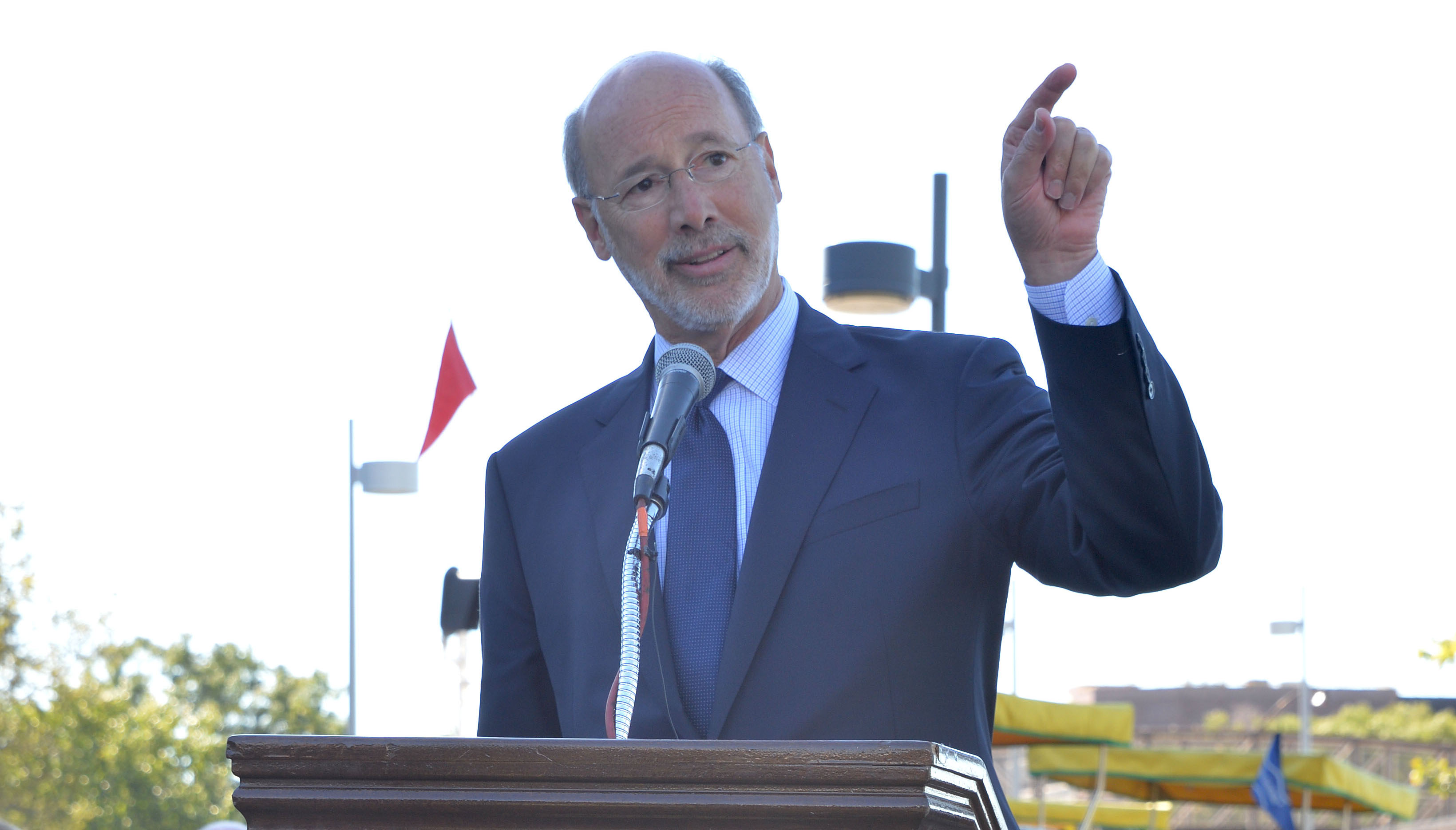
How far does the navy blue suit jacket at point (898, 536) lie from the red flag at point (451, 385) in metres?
11.0

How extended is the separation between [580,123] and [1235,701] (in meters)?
80.1

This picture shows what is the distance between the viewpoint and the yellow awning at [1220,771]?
12.8 meters

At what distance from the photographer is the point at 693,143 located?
278cm

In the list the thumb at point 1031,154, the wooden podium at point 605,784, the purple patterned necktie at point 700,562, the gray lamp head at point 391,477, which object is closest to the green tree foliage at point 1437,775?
the gray lamp head at point 391,477

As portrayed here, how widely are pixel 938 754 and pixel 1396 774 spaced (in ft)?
180

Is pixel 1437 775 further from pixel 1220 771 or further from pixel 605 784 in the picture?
pixel 605 784

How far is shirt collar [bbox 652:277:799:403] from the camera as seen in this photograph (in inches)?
104

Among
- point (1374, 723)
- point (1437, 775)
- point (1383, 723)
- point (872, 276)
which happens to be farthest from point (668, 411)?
point (1374, 723)

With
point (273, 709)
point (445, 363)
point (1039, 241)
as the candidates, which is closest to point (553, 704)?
point (1039, 241)

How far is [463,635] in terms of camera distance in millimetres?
5164

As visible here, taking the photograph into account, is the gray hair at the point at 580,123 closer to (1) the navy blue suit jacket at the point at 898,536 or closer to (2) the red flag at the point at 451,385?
(1) the navy blue suit jacket at the point at 898,536

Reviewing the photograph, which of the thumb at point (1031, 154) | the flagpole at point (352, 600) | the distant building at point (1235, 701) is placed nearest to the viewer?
the thumb at point (1031, 154)

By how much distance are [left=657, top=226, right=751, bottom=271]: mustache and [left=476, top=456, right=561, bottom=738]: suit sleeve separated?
0.62 metres

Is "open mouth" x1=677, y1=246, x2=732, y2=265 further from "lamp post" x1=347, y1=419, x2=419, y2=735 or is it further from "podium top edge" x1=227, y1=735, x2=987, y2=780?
"lamp post" x1=347, y1=419, x2=419, y2=735
